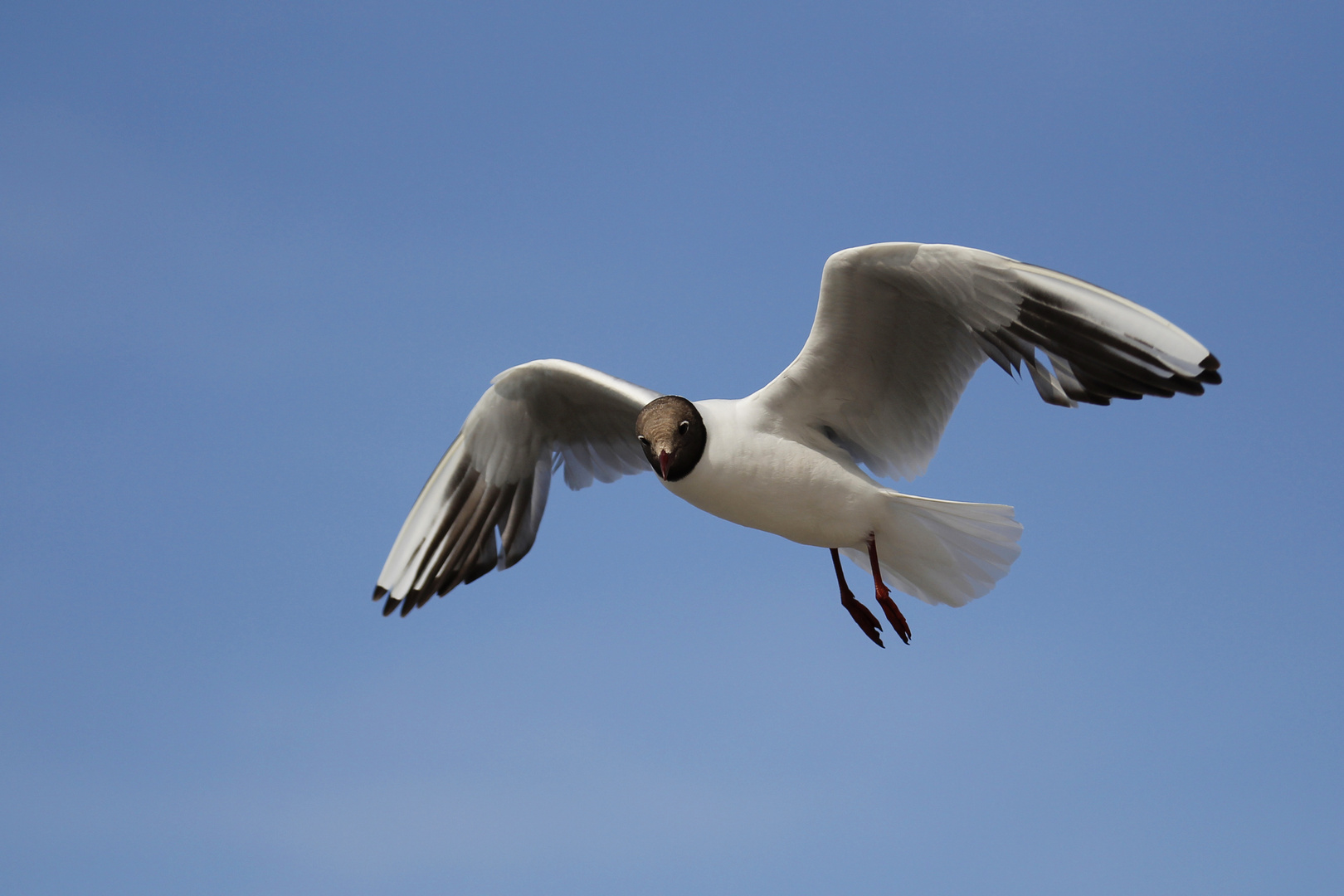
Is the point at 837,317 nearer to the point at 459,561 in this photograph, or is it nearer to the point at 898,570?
the point at 898,570

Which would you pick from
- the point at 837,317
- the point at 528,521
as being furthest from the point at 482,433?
the point at 837,317

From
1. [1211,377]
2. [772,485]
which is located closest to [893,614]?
[772,485]

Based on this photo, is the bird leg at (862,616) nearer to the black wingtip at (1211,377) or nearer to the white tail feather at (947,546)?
the white tail feather at (947,546)

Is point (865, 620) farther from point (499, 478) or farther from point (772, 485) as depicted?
point (499, 478)

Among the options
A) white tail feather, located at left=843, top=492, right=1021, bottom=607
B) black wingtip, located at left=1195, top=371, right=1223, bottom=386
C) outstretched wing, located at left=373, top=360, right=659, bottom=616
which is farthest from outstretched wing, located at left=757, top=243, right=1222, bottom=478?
outstretched wing, located at left=373, top=360, right=659, bottom=616

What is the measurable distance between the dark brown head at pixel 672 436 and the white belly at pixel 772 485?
7 cm

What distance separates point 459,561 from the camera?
659 cm

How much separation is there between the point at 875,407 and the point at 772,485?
2.57ft

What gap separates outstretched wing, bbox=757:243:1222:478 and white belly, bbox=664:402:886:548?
0.29 m

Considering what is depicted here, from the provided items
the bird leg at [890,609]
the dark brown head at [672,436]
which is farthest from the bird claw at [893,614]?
the dark brown head at [672,436]

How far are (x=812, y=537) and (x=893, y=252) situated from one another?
1.47 meters

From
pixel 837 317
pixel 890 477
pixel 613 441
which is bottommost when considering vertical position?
pixel 890 477

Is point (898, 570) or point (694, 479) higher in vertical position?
point (694, 479)

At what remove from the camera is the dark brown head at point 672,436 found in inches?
203
